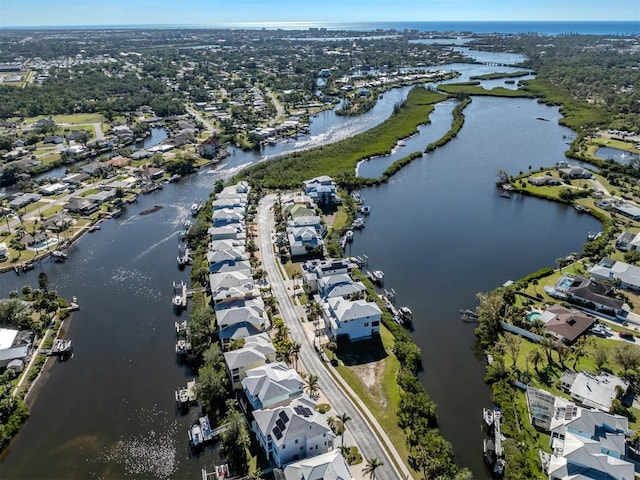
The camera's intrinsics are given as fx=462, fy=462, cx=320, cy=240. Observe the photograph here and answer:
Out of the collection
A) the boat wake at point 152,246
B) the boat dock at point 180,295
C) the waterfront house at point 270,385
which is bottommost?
the boat wake at point 152,246

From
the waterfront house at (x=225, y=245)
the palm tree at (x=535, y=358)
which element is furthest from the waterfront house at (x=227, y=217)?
the palm tree at (x=535, y=358)

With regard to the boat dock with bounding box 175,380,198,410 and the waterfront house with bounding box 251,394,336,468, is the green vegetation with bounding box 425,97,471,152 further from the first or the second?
the waterfront house with bounding box 251,394,336,468

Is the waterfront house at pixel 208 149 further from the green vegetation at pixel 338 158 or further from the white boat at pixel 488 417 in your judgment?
the white boat at pixel 488 417

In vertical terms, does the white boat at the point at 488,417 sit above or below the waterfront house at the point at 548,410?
below

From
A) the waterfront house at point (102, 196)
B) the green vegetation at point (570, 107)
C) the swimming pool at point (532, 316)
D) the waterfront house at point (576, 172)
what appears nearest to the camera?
the swimming pool at point (532, 316)

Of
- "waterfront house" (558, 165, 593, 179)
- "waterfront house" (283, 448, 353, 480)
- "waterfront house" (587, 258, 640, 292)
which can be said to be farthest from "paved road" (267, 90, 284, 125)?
"waterfront house" (283, 448, 353, 480)

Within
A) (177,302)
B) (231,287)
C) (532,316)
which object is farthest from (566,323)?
(177,302)

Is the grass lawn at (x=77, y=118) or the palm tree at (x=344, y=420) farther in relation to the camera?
the grass lawn at (x=77, y=118)
